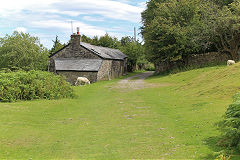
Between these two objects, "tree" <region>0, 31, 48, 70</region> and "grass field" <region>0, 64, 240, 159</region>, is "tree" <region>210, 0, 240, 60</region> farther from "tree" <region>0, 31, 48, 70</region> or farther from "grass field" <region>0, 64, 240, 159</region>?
"tree" <region>0, 31, 48, 70</region>

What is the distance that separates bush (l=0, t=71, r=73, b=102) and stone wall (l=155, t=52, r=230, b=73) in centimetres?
2545

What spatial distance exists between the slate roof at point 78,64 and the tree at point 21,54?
22.1ft

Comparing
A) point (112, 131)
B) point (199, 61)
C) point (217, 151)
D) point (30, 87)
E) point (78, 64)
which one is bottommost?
point (112, 131)

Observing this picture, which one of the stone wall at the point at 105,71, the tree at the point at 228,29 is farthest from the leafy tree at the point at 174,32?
the stone wall at the point at 105,71

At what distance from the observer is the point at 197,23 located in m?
41.8

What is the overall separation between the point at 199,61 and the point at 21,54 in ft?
113

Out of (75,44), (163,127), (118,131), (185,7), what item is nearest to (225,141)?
(163,127)

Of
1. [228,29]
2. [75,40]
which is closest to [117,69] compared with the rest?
[75,40]

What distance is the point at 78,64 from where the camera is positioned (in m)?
45.8

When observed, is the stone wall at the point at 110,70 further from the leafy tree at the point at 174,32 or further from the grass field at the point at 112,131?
the grass field at the point at 112,131

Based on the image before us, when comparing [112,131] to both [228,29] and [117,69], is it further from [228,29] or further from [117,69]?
[117,69]

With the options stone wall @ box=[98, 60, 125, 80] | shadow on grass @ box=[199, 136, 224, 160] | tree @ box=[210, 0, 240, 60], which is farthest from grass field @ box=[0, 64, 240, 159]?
stone wall @ box=[98, 60, 125, 80]

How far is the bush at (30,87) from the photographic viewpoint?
1745 cm

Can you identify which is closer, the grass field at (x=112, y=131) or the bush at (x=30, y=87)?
the grass field at (x=112, y=131)
